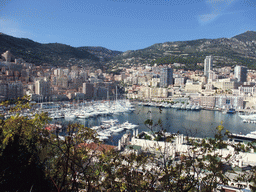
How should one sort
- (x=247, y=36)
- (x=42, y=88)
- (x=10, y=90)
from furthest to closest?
1. (x=247, y=36)
2. (x=42, y=88)
3. (x=10, y=90)

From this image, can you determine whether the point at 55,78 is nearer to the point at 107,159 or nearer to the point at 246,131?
the point at 246,131

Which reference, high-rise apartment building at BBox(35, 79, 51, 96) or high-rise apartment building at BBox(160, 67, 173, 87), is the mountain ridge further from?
high-rise apartment building at BBox(35, 79, 51, 96)

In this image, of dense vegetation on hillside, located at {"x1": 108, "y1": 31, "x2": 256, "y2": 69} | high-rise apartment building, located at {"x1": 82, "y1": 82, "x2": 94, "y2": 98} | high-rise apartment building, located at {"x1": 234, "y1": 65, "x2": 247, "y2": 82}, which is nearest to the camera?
high-rise apartment building, located at {"x1": 82, "y1": 82, "x2": 94, "y2": 98}

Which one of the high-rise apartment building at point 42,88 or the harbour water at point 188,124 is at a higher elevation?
the high-rise apartment building at point 42,88

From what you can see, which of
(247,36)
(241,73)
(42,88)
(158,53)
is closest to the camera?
(42,88)

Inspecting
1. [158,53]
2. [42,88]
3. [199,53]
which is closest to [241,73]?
[199,53]

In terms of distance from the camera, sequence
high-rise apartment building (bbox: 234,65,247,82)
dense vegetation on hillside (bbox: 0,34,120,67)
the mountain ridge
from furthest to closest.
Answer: the mountain ridge
dense vegetation on hillside (bbox: 0,34,120,67)
high-rise apartment building (bbox: 234,65,247,82)

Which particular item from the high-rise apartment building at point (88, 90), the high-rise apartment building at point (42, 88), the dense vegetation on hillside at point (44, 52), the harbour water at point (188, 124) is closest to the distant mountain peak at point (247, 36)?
the dense vegetation on hillside at point (44, 52)

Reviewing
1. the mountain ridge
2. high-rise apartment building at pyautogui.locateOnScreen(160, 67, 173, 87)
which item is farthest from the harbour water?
the mountain ridge

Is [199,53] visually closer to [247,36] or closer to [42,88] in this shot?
[247,36]

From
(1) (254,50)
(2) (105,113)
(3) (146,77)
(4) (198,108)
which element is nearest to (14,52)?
(3) (146,77)

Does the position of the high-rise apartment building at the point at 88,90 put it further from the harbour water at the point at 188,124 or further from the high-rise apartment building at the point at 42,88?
the harbour water at the point at 188,124

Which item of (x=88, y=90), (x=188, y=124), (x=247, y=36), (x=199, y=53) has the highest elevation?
(x=247, y=36)

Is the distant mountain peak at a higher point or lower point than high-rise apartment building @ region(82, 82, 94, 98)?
higher
